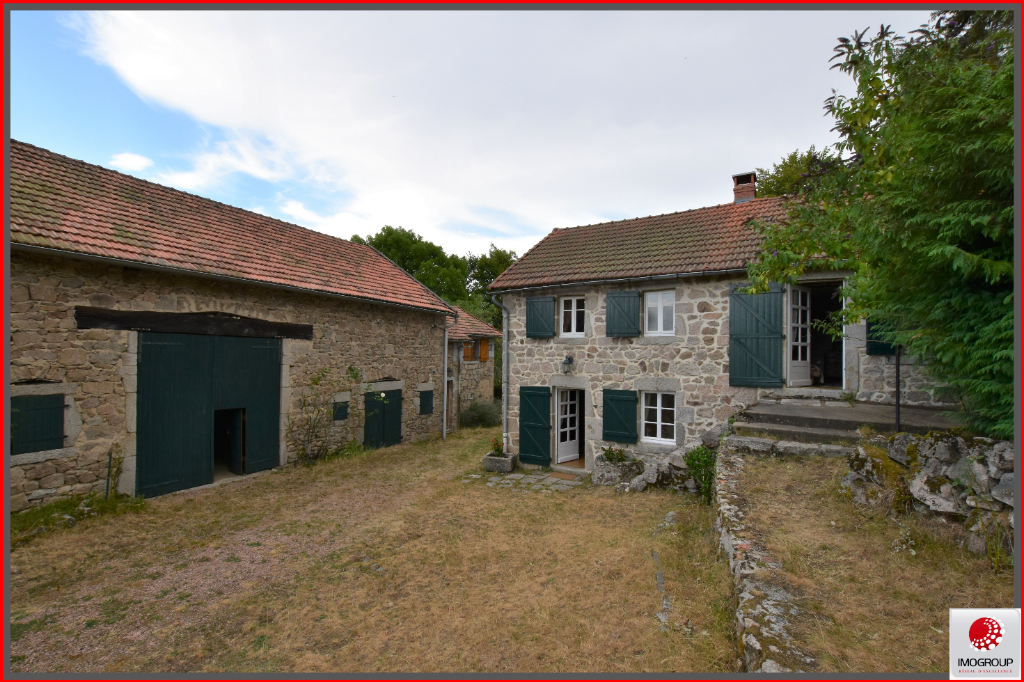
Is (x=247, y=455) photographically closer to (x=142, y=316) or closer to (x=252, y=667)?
(x=142, y=316)

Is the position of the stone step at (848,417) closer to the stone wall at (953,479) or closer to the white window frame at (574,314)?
the stone wall at (953,479)

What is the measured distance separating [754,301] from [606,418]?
11.6 feet

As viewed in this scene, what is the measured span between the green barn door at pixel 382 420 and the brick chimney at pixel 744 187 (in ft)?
30.9

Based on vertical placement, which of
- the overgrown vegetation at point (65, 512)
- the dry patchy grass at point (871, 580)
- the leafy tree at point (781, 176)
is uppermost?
the leafy tree at point (781, 176)

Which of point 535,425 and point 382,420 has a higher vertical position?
point 535,425

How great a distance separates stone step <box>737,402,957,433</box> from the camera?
5559mm

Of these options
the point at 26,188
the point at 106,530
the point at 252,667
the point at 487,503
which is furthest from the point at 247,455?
the point at 252,667

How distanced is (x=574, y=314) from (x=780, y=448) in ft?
17.6

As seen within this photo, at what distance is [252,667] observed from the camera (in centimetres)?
361

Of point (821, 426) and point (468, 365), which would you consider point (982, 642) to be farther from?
point (468, 365)

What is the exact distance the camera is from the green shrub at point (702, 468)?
7.01 metres

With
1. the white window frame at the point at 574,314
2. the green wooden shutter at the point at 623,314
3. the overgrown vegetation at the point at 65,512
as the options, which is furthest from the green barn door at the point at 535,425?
the overgrown vegetation at the point at 65,512

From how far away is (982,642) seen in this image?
2.19 m

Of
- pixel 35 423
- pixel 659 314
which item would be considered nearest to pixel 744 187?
pixel 659 314
